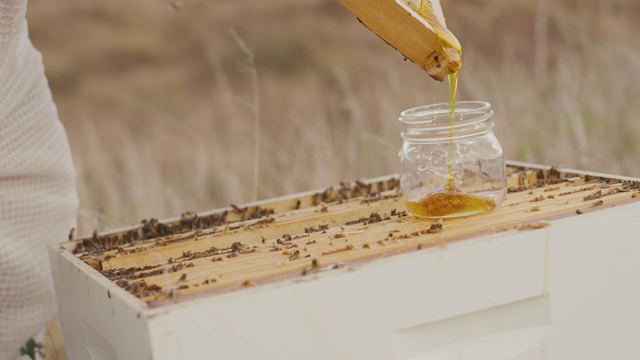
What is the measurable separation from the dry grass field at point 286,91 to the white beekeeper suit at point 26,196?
45 centimetres

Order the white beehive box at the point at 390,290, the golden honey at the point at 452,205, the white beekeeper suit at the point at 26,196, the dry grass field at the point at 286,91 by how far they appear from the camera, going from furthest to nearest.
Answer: the dry grass field at the point at 286,91 → the white beekeeper suit at the point at 26,196 → the golden honey at the point at 452,205 → the white beehive box at the point at 390,290

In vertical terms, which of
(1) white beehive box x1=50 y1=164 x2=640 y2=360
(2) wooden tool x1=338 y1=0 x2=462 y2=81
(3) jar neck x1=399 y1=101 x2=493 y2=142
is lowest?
(1) white beehive box x1=50 y1=164 x2=640 y2=360

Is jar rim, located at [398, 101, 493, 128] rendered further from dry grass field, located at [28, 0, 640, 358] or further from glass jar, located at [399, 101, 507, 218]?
dry grass field, located at [28, 0, 640, 358]

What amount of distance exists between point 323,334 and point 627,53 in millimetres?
3191

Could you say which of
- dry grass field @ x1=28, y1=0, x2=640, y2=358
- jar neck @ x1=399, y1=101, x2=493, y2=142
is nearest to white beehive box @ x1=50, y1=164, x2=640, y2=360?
jar neck @ x1=399, y1=101, x2=493, y2=142

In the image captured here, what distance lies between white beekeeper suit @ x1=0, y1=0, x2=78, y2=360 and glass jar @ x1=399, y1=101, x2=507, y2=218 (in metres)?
1.05

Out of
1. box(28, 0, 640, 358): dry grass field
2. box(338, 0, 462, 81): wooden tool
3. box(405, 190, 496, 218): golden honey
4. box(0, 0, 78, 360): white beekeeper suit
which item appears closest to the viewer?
box(338, 0, 462, 81): wooden tool

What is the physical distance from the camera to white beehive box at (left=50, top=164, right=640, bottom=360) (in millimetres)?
1372

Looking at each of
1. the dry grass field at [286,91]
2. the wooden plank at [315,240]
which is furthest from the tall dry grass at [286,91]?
the wooden plank at [315,240]

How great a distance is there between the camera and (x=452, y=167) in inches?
73.7

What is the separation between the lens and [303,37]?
431 inches

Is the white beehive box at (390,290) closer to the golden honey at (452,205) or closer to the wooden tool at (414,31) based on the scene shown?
the golden honey at (452,205)

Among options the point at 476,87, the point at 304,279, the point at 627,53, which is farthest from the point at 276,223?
the point at 627,53

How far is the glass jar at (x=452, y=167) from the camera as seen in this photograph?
5.98 ft
